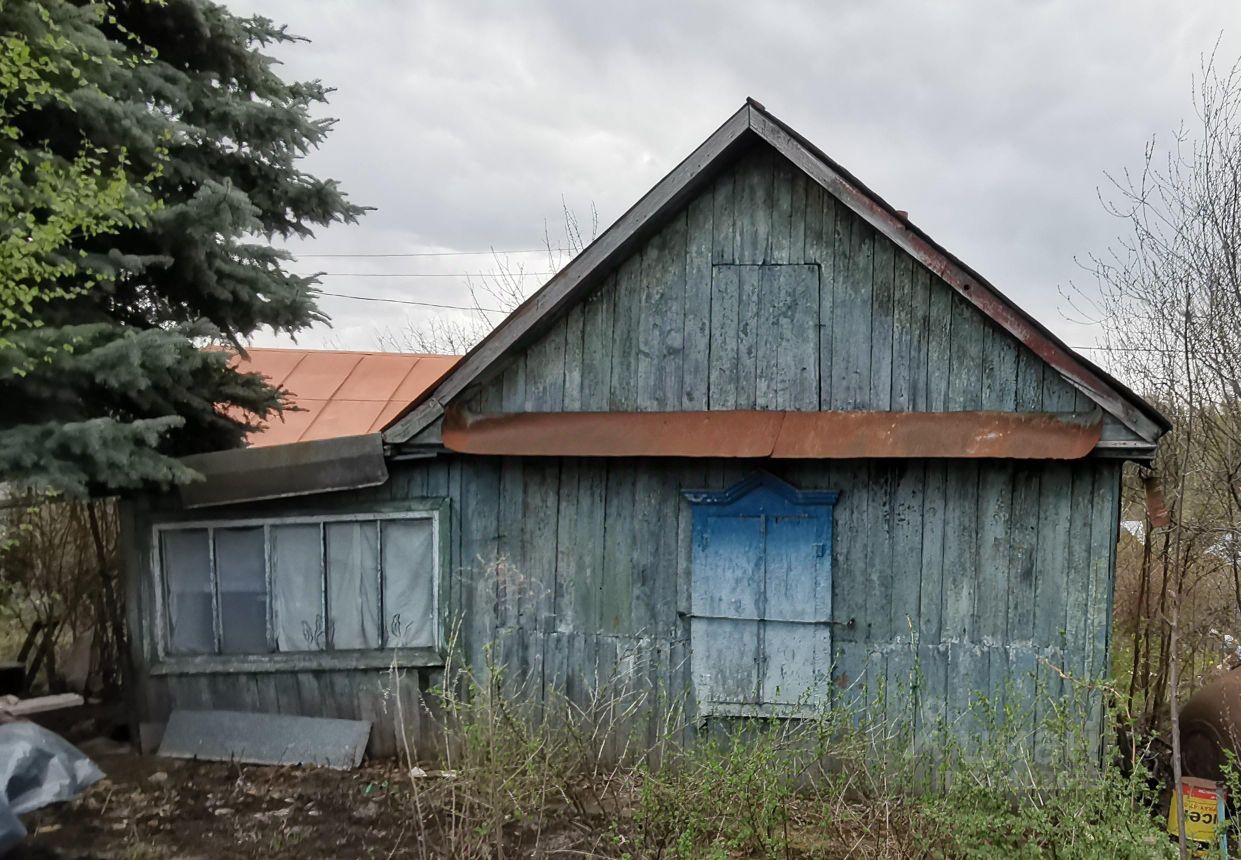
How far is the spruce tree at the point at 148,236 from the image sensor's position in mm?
6496

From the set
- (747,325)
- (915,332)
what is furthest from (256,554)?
(915,332)

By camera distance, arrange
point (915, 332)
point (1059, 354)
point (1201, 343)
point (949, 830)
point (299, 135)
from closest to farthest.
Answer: point (949, 830), point (1059, 354), point (915, 332), point (299, 135), point (1201, 343)

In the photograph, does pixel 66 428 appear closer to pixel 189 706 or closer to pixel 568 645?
pixel 189 706

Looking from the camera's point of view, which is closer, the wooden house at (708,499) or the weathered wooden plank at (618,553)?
the wooden house at (708,499)

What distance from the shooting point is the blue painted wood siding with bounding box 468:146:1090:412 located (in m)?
6.45

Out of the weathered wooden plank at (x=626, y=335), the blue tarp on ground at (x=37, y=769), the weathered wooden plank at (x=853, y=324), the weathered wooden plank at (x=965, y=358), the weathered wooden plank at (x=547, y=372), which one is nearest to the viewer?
the blue tarp on ground at (x=37, y=769)

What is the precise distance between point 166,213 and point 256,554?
2.93 meters

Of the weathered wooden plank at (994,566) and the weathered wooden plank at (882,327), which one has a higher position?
the weathered wooden plank at (882,327)

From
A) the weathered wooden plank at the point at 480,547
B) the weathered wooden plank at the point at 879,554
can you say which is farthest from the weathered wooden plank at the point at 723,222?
the weathered wooden plank at the point at 480,547

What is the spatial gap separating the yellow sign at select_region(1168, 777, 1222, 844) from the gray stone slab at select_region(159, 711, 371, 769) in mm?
6025

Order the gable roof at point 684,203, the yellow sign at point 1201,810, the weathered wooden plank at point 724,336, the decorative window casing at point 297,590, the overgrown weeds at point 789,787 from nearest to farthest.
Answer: the overgrown weeds at point 789,787
the yellow sign at point 1201,810
the gable roof at point 684,203
the weathered wooden plank at point 724,336
the decorative window casing at point 297,590

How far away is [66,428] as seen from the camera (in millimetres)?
6359

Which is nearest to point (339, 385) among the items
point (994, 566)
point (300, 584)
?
point (300, 584)

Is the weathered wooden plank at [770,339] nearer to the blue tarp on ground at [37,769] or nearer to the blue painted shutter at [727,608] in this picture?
the blue painted shutter at [727,608]
